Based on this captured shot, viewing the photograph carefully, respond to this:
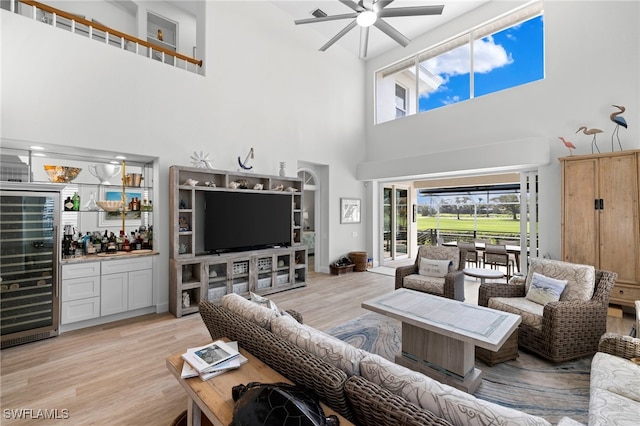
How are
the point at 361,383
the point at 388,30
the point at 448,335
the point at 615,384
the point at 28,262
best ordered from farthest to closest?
the point at 388,30 → the point at 28,262 → the point at 448,335 → the point at 615,384 → the point at 361,383

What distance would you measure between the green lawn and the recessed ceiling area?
5.61m

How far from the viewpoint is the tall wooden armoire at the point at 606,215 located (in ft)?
12.5

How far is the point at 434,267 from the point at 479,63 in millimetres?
4507

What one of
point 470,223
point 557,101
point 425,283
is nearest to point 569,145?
point 557,101

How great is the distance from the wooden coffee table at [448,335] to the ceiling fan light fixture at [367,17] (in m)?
3.54

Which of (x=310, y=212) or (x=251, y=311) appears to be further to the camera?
(x=310, y=212)

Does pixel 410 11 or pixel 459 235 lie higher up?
pixel 410 11

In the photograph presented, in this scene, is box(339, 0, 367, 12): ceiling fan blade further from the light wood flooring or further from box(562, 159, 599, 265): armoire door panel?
the light wood flooring

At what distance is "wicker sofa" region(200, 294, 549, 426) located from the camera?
3.32ft

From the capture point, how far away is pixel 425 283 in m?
4.18

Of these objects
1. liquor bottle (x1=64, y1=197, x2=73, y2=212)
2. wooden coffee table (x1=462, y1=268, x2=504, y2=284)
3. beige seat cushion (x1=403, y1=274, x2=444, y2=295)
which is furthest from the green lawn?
liquor bottle (x1=64, y1=197, x2=73, y2=212)

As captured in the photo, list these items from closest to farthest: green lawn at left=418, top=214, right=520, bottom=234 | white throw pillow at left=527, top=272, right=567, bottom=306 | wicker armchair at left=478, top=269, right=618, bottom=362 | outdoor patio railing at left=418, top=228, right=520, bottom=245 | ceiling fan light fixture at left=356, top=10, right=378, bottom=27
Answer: wicker armchair at left=478, top=269, right=618, bottom=362, white throw pillow at left=527, top=272, right=567, bottom=306, ceiling fan light fixture at left=356, top=10, right=378, bottom=27, green lawn at left=418, top=214, right=520, bottom=234, outdoor patio railing at left=418, top=228, right=520, bottom=245

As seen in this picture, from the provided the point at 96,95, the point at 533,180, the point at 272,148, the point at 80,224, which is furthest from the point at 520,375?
the point at 96,95

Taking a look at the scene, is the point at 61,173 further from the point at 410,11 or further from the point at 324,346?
the point at 410,11
